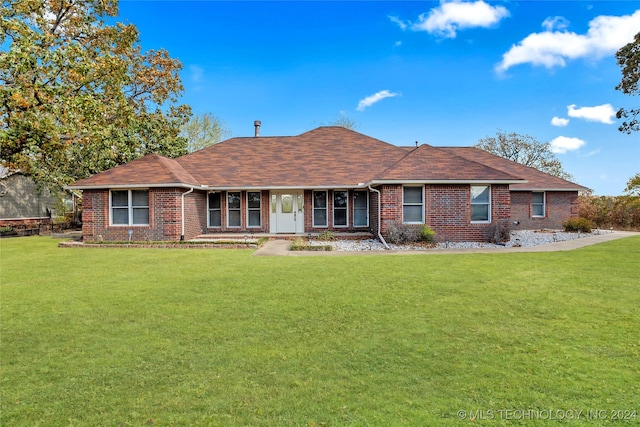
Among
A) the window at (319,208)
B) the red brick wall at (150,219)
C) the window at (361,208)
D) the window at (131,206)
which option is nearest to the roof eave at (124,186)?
the red brick wall at (150,219)

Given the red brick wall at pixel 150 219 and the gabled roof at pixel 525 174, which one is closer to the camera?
the red brick wall at pixel 150 219

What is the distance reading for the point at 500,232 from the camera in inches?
584

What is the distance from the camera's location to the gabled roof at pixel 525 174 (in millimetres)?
20844

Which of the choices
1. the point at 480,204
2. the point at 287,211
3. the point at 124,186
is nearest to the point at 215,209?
the point at 287,211

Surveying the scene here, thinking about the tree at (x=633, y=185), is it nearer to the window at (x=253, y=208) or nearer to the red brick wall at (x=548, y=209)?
the red brick wall at (x=548, y=209)

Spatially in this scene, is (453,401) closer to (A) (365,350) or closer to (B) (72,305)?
(A) (365,350)

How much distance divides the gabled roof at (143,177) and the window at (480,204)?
1261 cm

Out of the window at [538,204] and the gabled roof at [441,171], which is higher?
the gabled roof at [441,171]

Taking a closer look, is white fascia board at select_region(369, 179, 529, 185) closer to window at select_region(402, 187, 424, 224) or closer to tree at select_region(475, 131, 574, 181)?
window at select_region(402, 187, 424, 224)

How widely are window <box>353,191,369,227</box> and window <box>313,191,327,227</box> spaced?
1.55m

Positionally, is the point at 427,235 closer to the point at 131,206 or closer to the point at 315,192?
the point at 315,192

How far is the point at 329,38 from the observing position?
18.7 metres

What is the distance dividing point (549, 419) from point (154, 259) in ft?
36.7

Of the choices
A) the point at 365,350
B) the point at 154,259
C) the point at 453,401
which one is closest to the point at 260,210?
the point at 154,259
